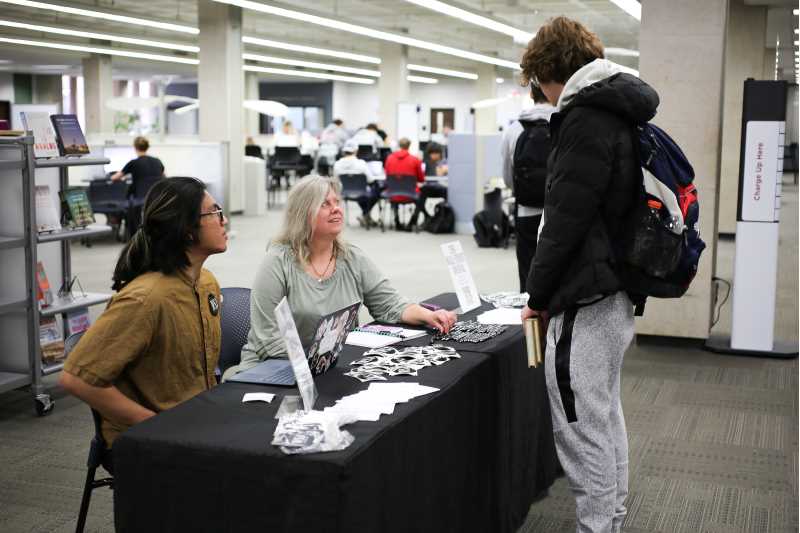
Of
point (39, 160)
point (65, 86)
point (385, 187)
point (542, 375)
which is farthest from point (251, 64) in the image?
point (542, 375)

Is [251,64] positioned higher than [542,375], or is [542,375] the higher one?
[251,64]

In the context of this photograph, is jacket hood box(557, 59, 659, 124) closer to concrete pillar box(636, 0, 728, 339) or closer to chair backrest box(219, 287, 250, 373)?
chair backrest box(219, 287, 250, 373)

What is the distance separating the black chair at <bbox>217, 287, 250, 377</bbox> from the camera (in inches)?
122

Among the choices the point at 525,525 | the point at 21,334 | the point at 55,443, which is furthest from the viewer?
the point at 21,334

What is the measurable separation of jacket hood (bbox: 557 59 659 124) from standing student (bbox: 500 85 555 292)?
6.15ft

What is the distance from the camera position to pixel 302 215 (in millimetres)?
2988

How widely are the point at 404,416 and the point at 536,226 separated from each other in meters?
2.32

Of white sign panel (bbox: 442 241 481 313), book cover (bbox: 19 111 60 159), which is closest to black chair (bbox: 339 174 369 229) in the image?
book cover (bbox: 19 111 60 159)

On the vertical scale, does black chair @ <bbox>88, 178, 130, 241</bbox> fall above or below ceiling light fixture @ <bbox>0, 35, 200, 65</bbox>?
below

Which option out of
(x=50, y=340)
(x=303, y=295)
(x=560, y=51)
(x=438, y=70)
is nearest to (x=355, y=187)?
(x=50, y=340)

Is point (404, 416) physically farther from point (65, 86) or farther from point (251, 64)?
point (65, 86)

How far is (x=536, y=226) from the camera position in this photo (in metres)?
4.25

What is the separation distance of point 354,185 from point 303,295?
1022 centimetres

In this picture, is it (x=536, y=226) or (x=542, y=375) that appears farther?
(x=536, y=226)
